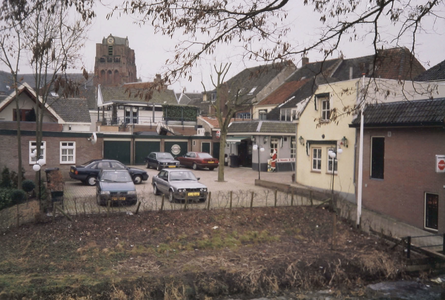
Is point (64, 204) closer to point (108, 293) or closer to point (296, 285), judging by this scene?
point (108, 293)

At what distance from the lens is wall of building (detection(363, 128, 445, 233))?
1560cm

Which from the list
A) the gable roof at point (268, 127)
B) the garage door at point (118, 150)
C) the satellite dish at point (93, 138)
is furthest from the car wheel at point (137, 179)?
the garage door at point (118, 150)

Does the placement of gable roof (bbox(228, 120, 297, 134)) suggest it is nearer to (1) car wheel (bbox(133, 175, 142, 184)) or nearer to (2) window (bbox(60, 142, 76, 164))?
(1) car wheel (bbox(133, 175, 142, 184))

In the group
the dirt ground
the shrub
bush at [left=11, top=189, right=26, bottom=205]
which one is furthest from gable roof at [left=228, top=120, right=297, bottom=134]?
bush at [left=11, top=189, right=26, bottom=205]

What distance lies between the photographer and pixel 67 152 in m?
25.4

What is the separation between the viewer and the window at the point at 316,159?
2312 cm

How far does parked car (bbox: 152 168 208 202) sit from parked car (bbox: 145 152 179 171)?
9.81 m

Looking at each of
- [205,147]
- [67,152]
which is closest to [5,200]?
[67,152]

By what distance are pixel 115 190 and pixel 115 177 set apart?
1614mm

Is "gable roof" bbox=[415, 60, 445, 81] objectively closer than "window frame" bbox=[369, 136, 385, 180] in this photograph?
No

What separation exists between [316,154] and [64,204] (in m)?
14.1

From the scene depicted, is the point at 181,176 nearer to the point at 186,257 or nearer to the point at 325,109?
the point at 186,257

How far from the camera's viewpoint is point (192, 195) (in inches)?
688

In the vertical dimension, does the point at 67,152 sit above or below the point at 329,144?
below
